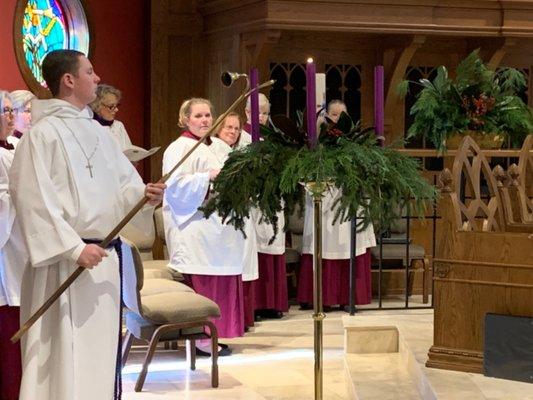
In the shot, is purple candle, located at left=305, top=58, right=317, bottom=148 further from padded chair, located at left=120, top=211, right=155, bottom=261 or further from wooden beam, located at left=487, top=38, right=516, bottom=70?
wooden beam, located at left=487, top=38, right=516, bottom=70

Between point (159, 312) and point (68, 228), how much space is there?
1.91 metres

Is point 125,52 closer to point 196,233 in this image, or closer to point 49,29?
point 49,29

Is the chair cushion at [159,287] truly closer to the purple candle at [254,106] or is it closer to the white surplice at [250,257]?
the white surplice at [250,257]

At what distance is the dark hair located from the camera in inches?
169

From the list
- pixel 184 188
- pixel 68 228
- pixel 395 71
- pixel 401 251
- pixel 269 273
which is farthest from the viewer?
pixel 395 71

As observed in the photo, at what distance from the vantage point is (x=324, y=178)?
154 inches

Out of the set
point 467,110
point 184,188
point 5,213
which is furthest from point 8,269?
point 467,110

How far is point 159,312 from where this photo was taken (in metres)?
5.94

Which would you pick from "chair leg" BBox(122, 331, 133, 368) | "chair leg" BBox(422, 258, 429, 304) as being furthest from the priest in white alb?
"chair leg" BBox(422, 258, 429, 304)

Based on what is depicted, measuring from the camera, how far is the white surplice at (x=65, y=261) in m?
4.17

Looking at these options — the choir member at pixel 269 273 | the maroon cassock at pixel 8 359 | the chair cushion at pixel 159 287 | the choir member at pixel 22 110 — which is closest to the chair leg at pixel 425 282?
the choir member at pixel 269 273

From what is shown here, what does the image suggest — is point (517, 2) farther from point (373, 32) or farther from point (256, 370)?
point (256, 370)

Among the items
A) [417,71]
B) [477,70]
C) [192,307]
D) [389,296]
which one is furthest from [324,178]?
[417,71]

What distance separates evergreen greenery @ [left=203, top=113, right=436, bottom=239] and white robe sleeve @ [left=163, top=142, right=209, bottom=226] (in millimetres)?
2475
